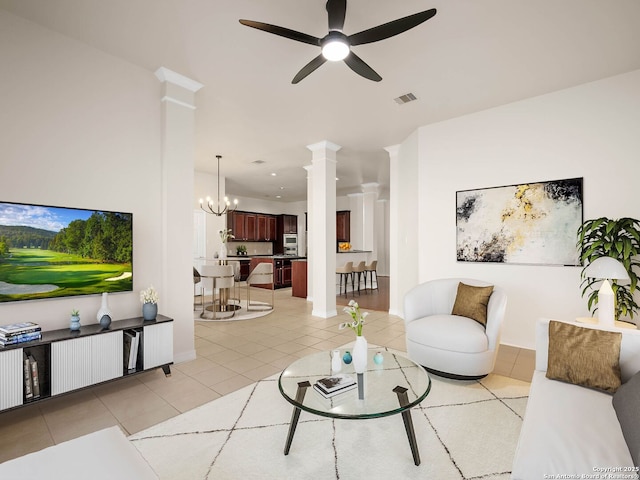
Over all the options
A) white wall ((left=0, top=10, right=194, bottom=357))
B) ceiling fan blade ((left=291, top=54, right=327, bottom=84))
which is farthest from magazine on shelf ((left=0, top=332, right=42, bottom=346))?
ceiling fan blade ((left=291, top=54, right=327, bottom=84))

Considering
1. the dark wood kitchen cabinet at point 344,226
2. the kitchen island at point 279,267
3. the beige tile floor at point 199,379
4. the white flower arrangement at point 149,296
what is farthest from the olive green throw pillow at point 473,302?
the dark wood kitchen cabinet at point 344,226

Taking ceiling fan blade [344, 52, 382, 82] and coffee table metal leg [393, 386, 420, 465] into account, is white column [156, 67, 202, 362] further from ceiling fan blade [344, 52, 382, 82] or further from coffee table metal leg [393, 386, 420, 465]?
coffee table metal leg [393, 386, 420, 465]

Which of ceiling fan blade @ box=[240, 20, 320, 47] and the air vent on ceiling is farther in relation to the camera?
the air vent on ceiling

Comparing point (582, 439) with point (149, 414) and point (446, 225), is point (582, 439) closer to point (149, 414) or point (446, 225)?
point (149, 414)

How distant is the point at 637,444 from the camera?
4.22 feet

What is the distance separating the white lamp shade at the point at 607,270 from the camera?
2715 millimetres

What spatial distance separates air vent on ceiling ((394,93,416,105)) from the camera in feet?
12.9

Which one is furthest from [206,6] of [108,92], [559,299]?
[559,299]

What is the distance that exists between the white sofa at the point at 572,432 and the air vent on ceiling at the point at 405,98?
10.5ft

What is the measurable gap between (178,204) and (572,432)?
12.1ft

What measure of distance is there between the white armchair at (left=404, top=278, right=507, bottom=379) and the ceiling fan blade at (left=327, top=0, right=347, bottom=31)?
2.72 m

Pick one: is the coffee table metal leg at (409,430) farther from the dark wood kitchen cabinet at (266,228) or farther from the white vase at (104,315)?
the dark wood kitchen cabinet at (266,228)

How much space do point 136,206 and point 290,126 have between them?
263cm

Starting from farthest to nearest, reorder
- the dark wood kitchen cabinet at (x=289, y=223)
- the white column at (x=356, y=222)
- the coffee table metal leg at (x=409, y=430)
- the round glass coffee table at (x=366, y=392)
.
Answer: the dark wood kitchen cabinet at (x=289, y=223) → the white column at (x=356, y=222) → the coffee table metal leg at (x=409, y=430) → the round glass coffee table at (x=366, y=392)
